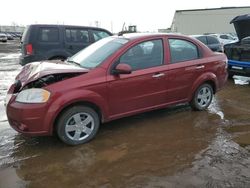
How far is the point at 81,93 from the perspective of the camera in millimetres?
5195

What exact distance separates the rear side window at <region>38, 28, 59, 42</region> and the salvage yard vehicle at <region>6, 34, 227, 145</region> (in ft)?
16.2

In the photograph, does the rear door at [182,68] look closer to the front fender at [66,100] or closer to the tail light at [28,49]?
the front fender at [66,100]

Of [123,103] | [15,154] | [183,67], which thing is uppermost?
[183,67]

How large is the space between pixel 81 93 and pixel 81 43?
6.72 metres

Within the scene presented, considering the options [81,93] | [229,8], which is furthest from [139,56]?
[229,8]

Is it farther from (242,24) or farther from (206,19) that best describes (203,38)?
(206,19)

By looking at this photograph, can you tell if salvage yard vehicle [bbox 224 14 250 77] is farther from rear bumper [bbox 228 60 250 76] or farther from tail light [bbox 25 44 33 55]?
tail light [bbox 25 44 33 55]

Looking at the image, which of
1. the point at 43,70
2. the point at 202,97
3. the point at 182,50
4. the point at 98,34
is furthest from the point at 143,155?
the point at 98,34

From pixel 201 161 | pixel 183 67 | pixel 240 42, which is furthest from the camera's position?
pixel 240 42

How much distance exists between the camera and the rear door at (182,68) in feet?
20.9

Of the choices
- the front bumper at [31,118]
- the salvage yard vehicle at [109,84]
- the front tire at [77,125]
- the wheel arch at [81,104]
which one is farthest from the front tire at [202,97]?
the front bumper at [31,118]

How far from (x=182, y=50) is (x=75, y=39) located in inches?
226

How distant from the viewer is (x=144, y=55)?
6059mm

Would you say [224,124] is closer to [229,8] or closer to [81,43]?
[81,43]
